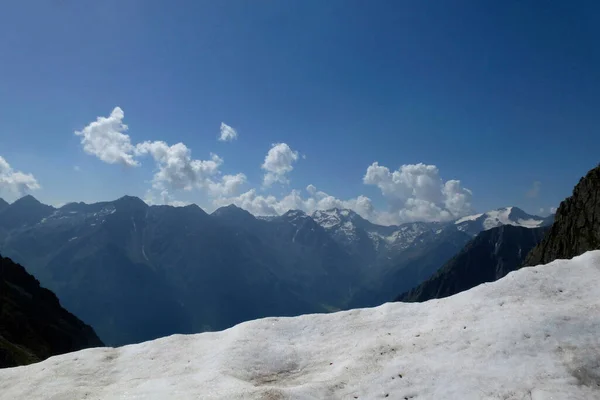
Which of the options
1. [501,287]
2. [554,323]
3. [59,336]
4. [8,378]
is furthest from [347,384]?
[59,336]

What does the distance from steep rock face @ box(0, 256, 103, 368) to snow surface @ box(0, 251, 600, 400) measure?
89.5 metres

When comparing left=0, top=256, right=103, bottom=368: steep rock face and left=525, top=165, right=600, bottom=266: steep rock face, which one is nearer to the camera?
left=525, top=165, right=600, bottom=266: steep rock face

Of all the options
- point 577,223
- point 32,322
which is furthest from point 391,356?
point 32,322

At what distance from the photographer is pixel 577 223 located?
117500 mm

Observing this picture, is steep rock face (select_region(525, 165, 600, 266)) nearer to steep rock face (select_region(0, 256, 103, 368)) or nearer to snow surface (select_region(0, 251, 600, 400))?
snow surface (select_region(0, 251, 600, 400))

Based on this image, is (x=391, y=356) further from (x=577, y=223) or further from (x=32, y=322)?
(x=32, y=322)

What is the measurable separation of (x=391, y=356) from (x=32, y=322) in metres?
157

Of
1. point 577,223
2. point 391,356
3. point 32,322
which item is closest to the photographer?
point 391,356

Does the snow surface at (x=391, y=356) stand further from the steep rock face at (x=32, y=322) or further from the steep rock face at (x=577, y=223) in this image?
the steep rock face at (x=577, y=223)

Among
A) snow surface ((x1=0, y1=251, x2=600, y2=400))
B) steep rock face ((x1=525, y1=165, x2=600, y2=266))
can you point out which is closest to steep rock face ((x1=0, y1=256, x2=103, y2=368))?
snow surface ((x1=0, y1=251, x2=600, y2=400))

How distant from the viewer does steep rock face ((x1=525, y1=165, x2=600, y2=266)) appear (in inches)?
4097

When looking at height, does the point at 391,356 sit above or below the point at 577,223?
below

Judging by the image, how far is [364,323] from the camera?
21.6 meters

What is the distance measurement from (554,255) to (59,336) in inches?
6401
